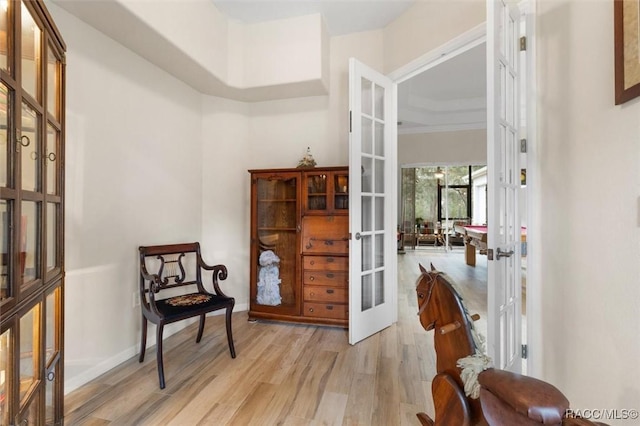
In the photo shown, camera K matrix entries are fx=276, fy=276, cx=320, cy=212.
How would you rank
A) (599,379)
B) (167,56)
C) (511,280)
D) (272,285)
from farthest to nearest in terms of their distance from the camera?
(272,285), (167,56), (511,280), (599,379)

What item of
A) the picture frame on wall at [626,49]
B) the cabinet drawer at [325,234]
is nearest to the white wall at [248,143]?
the cabinet drawer at [325,234]

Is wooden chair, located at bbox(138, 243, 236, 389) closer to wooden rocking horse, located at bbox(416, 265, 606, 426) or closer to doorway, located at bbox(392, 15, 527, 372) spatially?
wooden rocking horse, located at bbox(416, 265, 606, 426)

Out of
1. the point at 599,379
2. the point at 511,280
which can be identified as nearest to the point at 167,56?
the point at 511,280

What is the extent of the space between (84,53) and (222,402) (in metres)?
2.55

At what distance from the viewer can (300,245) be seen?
9.40 feet

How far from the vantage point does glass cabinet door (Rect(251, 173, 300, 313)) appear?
117 inches

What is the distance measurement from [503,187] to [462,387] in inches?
43.5

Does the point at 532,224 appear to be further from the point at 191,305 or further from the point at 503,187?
the point at 191,305

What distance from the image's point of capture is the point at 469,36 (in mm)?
2053

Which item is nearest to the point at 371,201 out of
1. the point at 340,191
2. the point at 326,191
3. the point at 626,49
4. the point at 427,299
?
the point at 340,191

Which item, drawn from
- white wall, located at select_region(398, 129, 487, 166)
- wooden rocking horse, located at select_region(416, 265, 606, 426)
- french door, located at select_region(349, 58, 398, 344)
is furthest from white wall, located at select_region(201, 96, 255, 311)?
white wall, located at select_region(398, 129, 487, 166)

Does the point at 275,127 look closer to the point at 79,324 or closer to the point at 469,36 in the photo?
the point at 469,36

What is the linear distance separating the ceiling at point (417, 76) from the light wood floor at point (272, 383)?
3.15m

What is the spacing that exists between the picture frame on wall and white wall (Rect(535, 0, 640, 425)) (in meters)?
0.06
